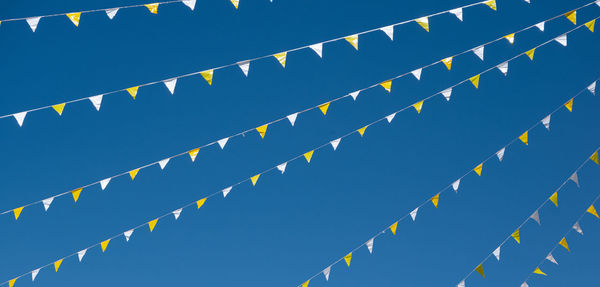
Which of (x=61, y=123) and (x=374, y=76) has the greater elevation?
(x=61, y=123)

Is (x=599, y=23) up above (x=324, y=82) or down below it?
below

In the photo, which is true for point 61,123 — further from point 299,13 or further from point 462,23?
point 462,23

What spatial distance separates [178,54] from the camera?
1023 cm

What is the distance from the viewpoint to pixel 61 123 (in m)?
10.2

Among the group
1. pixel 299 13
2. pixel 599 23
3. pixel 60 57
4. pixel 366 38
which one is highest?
pixel 60 57

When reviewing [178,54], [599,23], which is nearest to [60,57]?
[178,54]

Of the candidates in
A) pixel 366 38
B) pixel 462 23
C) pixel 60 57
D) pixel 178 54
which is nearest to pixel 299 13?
pixel 366 38

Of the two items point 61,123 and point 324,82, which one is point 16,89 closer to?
point 61,123

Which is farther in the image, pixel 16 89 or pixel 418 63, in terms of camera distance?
pixel 418 63

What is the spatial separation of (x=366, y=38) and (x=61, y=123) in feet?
17.9

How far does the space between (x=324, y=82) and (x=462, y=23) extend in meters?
2.65

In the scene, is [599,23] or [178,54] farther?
[178,54]

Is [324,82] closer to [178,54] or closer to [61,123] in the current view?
[178,54]

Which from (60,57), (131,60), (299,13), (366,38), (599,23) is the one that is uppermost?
(60,57)
